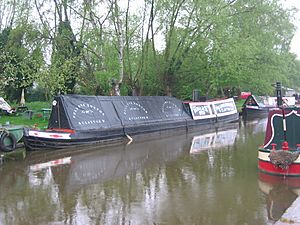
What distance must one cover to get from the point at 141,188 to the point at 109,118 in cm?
781

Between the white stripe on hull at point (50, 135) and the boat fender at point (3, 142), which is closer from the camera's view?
the boat fender at point (3, 142)

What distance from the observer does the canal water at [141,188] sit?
6.28 metres

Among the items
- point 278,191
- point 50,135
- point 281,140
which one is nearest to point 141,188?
point 278,191

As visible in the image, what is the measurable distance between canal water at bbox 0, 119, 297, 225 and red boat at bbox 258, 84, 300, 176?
0.31m

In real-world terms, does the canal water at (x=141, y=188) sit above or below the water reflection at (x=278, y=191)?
above

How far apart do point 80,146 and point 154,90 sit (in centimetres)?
1216

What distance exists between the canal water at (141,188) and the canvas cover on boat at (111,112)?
4.50 feet

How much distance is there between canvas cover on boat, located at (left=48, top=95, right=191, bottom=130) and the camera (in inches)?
559

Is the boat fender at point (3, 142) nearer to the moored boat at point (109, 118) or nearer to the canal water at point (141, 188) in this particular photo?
the canal water at point (141, 188)

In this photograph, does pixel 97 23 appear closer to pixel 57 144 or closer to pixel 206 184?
pixel 57 144

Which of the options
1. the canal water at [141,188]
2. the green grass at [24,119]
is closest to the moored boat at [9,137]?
the canal water at [141,188]

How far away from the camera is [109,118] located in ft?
51.7

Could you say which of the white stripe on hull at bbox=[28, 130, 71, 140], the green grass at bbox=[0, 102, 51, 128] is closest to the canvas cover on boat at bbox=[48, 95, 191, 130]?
the white stripe on hull at bbox=[28, 130, 71, 140]

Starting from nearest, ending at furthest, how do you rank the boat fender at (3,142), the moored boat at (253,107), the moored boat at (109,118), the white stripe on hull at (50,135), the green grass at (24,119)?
the boat fender at (3,142), the white stripe on hull at (50,135), the moored boat at (109,118), the green grass at (24,119), the moored boat at (253,107)
